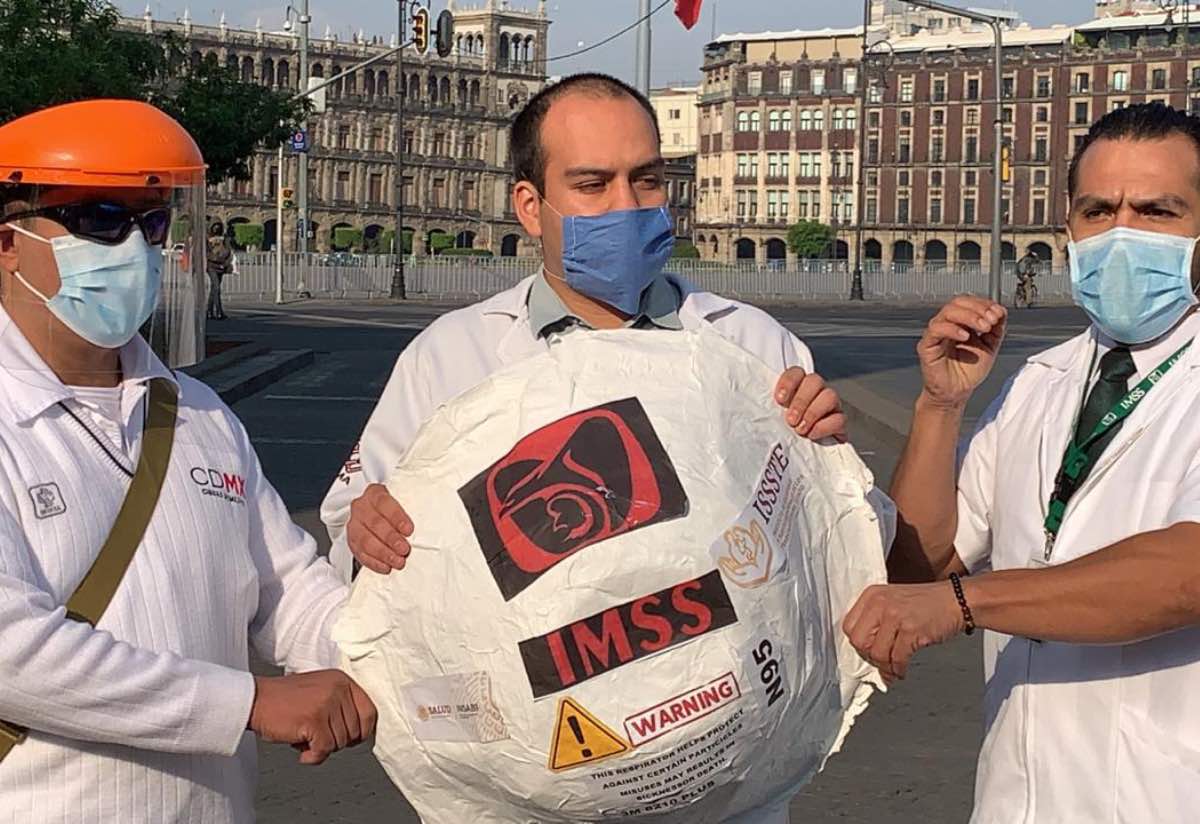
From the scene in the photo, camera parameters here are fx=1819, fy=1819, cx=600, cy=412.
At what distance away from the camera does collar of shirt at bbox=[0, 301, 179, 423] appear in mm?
2484

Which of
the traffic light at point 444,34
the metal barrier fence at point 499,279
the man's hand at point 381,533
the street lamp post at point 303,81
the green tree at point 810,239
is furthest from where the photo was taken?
the green tree at point 810,239

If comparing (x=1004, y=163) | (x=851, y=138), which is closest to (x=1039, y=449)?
(x=1004, y=163)

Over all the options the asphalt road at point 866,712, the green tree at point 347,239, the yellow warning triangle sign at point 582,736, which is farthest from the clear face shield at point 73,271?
the green tree at point 347,239

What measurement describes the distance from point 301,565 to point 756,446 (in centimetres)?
89

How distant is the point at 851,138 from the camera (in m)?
122

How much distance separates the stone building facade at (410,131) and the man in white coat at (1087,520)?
103212 mm

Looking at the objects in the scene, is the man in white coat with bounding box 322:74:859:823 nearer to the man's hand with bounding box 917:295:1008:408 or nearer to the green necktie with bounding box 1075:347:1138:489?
the man's hand with bounding box 917:295:1008:408

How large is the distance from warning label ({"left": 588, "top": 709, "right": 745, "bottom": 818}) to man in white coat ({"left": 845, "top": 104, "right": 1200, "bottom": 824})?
284 millimetres

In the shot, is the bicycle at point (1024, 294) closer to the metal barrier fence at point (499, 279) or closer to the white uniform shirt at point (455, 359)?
the metal barrier fence at point (499, 279)

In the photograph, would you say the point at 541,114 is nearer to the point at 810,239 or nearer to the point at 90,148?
the point at 90,148

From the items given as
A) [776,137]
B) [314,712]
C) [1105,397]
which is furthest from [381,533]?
[776,137]

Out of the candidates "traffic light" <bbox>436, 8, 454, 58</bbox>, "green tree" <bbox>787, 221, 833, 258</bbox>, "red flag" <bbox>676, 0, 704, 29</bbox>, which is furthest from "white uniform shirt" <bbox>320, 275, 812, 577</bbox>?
"green tree" <bbox>787, 221, 833, 258</bbox>

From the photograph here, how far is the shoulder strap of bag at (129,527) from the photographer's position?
2441 millimetres

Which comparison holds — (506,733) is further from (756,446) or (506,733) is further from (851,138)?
(851,138)
